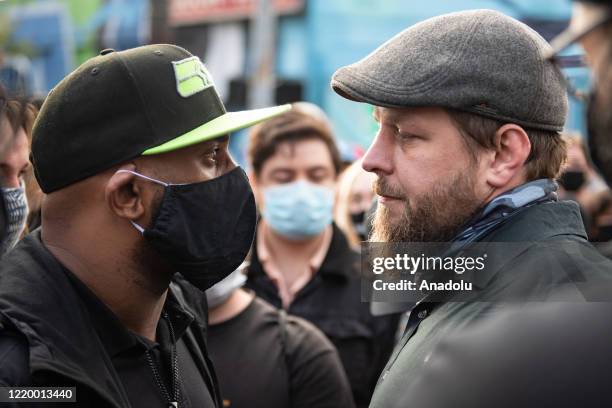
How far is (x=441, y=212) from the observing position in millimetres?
2311

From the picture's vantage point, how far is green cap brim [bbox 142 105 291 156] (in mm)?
2295

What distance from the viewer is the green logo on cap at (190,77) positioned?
2.38 meters

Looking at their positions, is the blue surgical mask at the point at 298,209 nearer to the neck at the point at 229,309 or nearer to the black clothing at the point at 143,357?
the neck at the point at 229,309

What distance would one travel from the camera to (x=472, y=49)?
2.28m

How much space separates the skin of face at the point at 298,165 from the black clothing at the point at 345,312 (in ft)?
0.95

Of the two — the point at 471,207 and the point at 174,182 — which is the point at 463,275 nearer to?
the point at 471,207

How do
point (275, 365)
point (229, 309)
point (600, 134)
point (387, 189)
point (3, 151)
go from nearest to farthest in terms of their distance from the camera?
point (600, 134) → point (387, 189) → point (3, 151) → point (275, 365) → point (229, 309)

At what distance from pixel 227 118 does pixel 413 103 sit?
537mm

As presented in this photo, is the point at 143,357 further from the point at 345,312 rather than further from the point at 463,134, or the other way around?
the point at 345,312

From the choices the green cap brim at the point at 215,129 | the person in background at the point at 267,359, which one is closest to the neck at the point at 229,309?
the person in background at the point at 267,359

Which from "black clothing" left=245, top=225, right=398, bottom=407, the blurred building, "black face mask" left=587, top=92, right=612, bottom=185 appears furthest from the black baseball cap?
the blurred building

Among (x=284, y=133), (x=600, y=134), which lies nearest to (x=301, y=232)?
(x=284, y=133)

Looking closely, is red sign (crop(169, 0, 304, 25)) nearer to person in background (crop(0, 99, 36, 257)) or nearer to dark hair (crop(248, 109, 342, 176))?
dark hair (crop(248, 109, 342, 176))

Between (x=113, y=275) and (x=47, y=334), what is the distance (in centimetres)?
31
